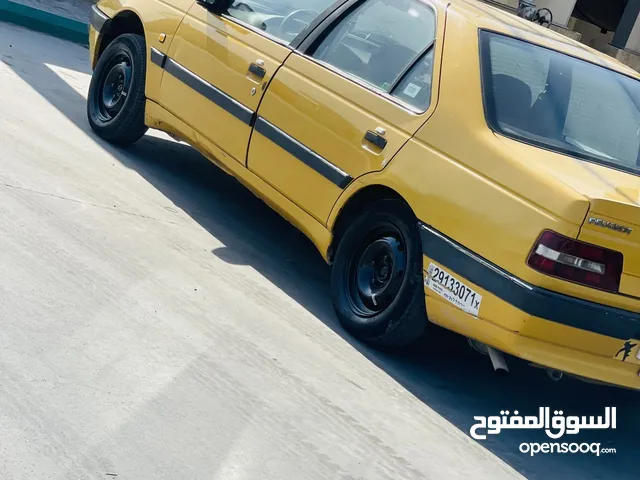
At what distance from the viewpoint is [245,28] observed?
572cm

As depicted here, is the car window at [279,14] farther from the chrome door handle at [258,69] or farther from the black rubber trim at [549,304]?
the black rubber trim at [549,304]

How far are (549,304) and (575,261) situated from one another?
0.20m

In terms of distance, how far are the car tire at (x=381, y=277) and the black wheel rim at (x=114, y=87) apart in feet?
7.96

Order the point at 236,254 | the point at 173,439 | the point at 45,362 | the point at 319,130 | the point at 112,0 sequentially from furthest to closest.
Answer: the point at 112,0 → the point at 236,254 → the point at 319,130 → the point at 45,362 → the point at 173,439

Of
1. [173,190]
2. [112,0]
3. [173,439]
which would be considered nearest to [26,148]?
[173,190]

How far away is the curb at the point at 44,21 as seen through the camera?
10.7 meters

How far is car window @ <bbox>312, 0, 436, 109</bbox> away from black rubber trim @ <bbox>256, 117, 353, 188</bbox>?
1.50ft

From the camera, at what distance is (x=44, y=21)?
1126 cm

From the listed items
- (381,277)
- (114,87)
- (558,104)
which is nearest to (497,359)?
(381,277)

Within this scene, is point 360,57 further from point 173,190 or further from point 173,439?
point 173,439

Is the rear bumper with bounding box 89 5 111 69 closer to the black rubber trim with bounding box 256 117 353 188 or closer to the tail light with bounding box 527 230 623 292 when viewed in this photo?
the black rubber trim with bounding box 256 117 353 188

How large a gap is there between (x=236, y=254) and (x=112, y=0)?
2.42 meters

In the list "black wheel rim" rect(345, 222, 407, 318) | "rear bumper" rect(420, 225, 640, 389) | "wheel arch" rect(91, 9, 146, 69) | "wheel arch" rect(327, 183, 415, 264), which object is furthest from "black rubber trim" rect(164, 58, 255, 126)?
"rear bumper" rect(420, 225, 640, 389)

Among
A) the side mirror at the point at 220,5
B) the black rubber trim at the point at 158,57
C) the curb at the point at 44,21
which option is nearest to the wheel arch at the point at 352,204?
the side mirror at the point at 220,5
